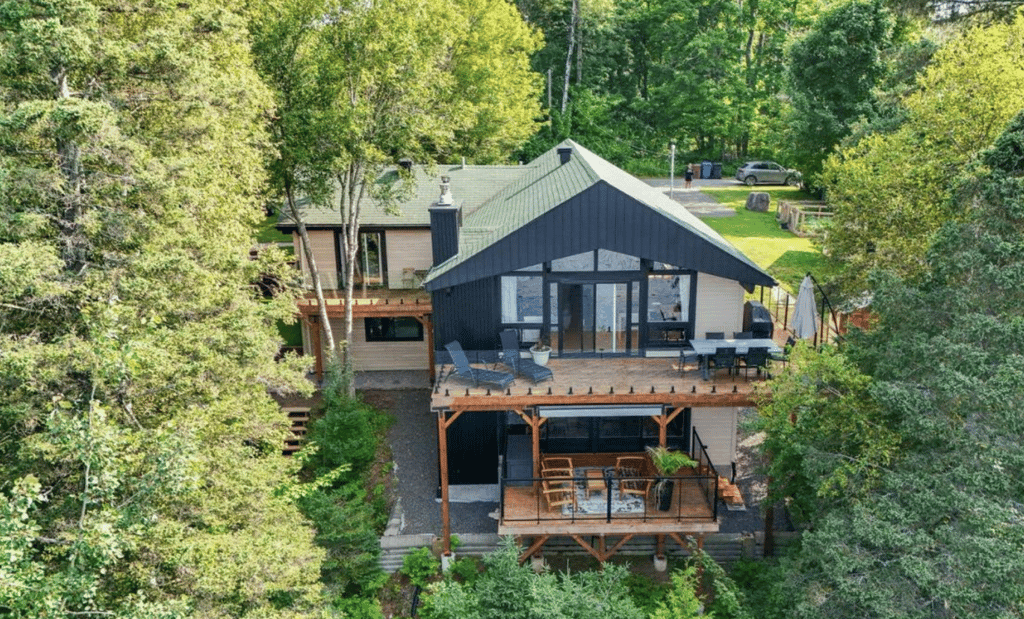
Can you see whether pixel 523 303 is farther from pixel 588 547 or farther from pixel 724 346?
pixel 588 547

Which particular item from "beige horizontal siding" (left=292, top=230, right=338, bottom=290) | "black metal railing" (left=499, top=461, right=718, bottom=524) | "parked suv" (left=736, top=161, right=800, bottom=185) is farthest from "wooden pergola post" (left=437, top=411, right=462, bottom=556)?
"parked suv" (left=736, top=161, right=800, bottom=185)

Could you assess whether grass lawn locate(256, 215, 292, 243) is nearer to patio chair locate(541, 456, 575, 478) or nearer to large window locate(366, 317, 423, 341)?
large window locate(366, 317, 423, 341)

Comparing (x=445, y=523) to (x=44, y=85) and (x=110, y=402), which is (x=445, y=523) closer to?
(x=110, y=402)

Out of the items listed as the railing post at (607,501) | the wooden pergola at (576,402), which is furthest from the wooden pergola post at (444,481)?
the railing post at (607,501)

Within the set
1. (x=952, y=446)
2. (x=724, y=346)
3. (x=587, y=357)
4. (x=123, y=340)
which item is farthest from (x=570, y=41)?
(x=123, y=340)

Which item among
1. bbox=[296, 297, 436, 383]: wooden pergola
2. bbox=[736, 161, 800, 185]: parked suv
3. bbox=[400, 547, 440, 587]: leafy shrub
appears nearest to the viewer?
bbox=[400, 547, 440, 587]: leafy shrub

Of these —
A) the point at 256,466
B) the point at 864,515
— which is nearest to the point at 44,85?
the point at 256,466
